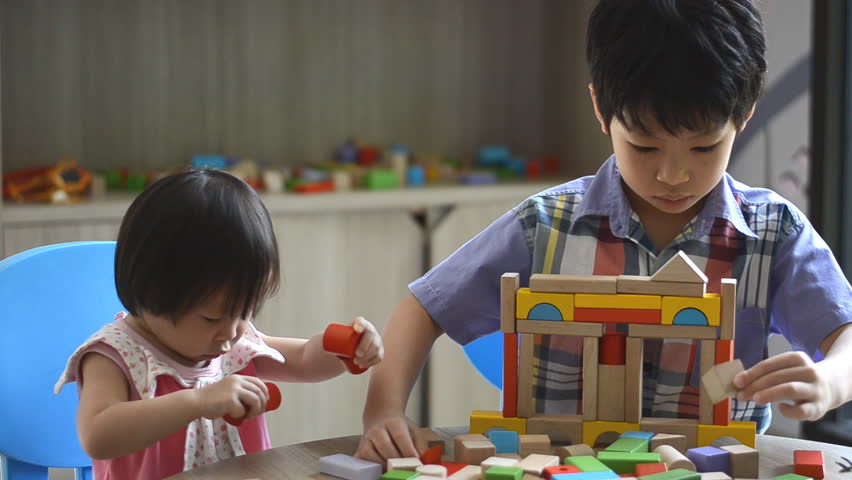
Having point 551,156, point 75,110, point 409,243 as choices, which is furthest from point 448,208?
point 75,110

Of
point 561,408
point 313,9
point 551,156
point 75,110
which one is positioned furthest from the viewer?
point 551,156

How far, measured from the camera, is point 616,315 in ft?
3.06

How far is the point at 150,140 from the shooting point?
2285 mm

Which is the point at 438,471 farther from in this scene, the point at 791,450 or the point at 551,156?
the point at 551,156

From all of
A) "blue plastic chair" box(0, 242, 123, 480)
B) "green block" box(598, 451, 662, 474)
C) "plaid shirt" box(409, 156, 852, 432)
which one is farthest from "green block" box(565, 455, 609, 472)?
"blue plastic chair" box(0, 242, 123, 480)

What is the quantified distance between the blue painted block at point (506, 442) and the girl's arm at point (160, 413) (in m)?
0.21

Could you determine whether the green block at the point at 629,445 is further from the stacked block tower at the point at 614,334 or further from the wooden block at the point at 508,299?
the wooden block at the point at 508,299

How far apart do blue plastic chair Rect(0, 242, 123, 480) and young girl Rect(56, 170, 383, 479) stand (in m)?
0.11

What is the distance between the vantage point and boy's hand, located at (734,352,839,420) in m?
0.86

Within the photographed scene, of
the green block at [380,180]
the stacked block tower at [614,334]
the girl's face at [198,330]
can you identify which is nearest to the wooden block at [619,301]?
the stacked block tower at [614,334]

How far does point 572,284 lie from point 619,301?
0.14ft

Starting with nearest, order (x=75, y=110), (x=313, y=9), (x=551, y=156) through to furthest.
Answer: (x=75, y=110) < (x=313, y=9) < (x=551, y=156)

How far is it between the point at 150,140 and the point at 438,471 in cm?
159

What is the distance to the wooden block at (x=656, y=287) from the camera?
92 centimetres
